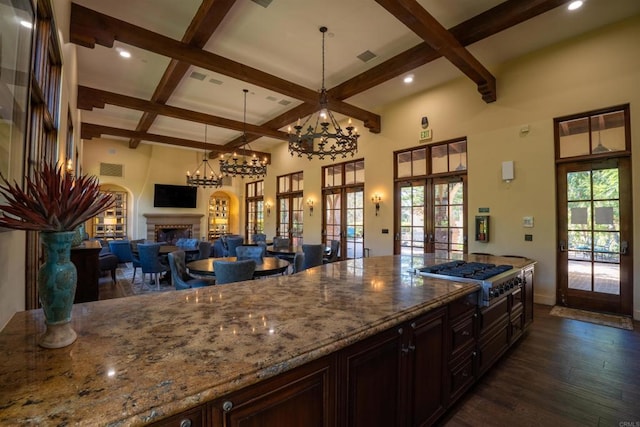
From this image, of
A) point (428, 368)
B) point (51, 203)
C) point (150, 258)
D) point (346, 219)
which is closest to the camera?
point (51, 203)

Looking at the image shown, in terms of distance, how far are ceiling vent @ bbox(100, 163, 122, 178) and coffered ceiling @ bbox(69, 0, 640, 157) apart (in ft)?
15.1

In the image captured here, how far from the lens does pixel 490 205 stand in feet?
17.5

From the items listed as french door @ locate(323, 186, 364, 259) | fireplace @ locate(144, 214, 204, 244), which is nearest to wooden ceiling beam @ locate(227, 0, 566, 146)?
french door @ locate(323, 186, 364, 259)

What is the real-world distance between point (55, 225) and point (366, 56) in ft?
16.7

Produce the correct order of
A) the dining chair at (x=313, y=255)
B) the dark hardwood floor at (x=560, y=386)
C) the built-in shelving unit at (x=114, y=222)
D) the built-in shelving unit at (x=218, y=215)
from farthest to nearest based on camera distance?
the built-in shelving unit at (x=218, y=215) < the built-in shelving unit at (x=114, y=222) < the dining chair at (x=313, y=255) < the dark hardwood floor at (x=560, y=386)

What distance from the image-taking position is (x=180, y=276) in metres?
4.01

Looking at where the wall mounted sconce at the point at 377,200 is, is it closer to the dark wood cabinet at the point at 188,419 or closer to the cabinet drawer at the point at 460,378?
the cabinet drawer at the point at 460,378

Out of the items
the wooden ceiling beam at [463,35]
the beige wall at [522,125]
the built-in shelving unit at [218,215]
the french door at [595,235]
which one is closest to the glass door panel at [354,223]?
the beige wall at [522,125]

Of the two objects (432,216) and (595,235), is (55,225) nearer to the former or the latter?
(595,235)

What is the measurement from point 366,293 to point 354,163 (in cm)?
644

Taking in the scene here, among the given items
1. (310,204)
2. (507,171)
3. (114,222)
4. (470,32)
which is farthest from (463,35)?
(114,222)

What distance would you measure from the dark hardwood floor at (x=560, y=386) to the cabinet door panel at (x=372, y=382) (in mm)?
897

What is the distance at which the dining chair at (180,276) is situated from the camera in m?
3.78

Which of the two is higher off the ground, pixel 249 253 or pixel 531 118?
pixel 531 118
